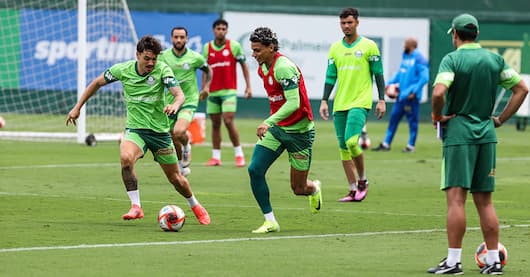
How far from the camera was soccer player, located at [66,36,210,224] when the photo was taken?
44.9 ft

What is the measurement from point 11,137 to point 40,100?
5579 mm

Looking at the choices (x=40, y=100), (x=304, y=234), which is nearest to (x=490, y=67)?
(x=304, y=234)

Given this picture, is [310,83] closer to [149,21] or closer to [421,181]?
[149,21]

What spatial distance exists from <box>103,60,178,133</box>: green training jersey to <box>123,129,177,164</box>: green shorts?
59 mm

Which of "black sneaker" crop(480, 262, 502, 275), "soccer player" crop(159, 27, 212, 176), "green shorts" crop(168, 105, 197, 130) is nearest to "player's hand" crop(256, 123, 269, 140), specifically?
"black sneaker" crop(480, 262, 502, 275)

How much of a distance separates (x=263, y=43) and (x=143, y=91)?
1844 mm

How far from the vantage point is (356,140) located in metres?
16.2

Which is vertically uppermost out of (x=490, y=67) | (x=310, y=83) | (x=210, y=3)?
Result: (x=490, y=67)

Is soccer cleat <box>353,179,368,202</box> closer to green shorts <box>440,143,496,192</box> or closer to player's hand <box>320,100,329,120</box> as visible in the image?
player's hand <box>320,100,329,120</box>

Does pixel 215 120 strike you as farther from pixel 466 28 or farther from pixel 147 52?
pixel 466 28

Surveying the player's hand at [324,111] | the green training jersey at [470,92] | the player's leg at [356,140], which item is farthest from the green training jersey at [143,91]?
the green training jersey at [470,92]

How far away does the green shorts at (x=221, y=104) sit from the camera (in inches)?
857

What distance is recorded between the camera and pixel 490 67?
10.0 m

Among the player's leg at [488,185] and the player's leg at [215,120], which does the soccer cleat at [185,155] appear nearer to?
the player's leg at [215,120]
